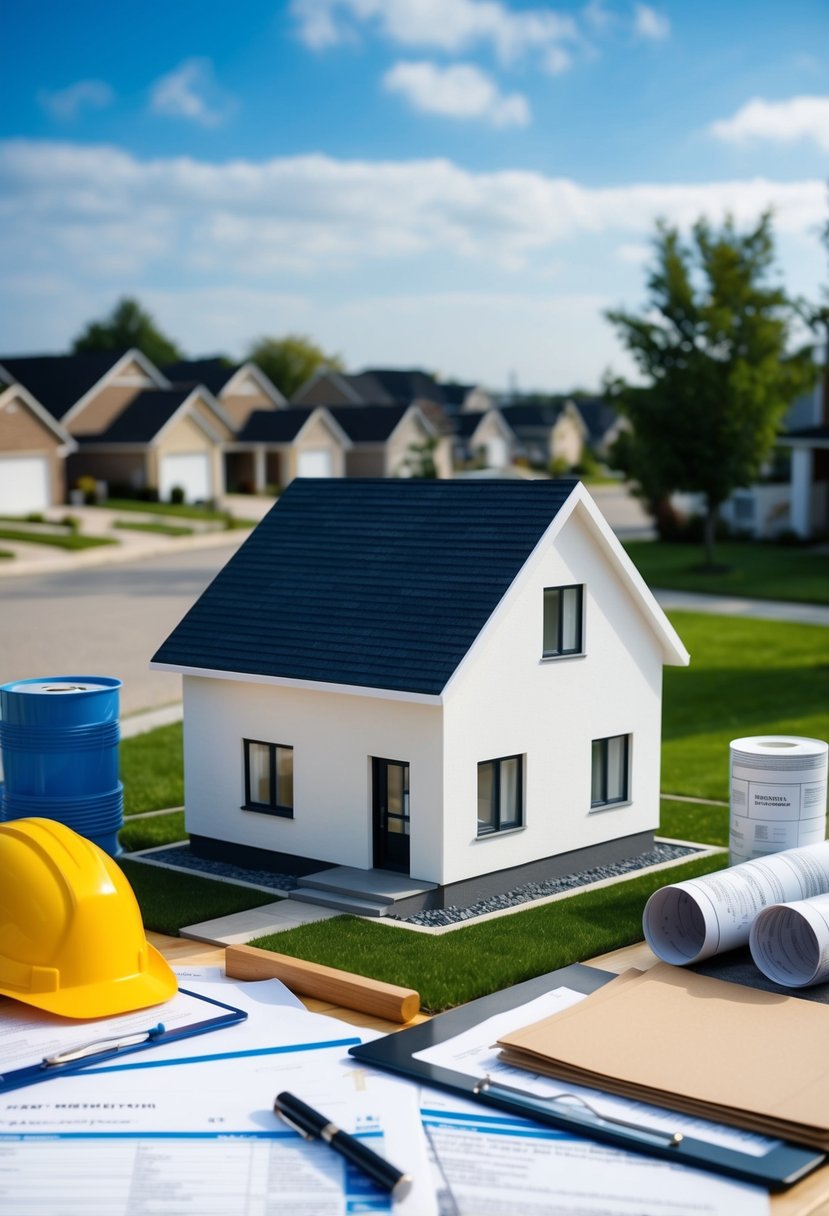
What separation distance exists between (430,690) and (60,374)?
62115 mm

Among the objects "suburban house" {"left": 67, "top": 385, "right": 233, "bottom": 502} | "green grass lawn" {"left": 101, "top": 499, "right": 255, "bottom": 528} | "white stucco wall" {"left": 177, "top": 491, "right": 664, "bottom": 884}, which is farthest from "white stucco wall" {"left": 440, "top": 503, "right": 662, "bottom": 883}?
"suburban house" {"left": 67, "top": 385, "right": 233, "bottom": 502}

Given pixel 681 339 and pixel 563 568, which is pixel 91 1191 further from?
pixel 681 339

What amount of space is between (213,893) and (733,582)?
30524 millimetres

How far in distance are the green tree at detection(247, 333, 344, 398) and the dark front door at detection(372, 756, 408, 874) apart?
10870 cm

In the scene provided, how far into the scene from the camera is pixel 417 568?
13047 mm

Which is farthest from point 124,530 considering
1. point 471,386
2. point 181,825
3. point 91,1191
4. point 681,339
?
point 471,386

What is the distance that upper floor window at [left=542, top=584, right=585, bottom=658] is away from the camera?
13133mm

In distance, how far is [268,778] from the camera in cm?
1351

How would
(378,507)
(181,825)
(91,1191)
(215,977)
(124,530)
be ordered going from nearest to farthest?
(91,1191) → (215,977) → (378,507) → (181,825) → (124,530)

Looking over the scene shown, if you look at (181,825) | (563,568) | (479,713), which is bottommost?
(181,825)

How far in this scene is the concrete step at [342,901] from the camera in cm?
1172

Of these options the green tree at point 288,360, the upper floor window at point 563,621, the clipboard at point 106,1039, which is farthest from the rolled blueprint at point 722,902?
the green tree at point 288,360

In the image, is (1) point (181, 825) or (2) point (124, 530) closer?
(1) point (181, 825)

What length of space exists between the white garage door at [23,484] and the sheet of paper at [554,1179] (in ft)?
172
